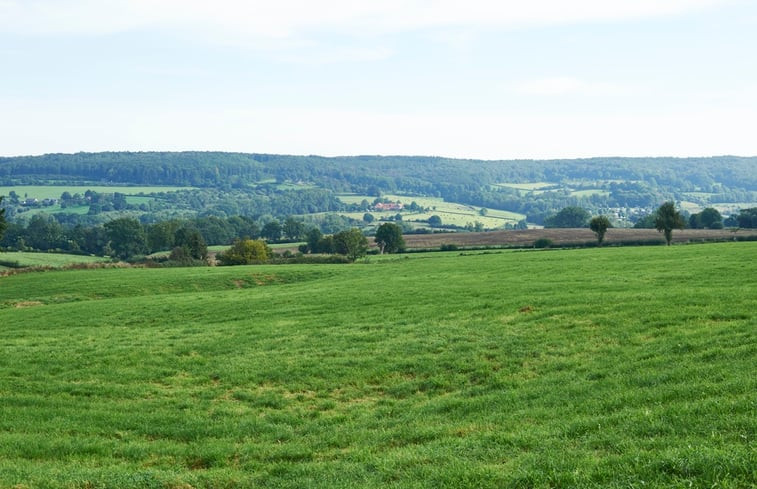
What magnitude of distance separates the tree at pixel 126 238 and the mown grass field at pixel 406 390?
10362 centimetres

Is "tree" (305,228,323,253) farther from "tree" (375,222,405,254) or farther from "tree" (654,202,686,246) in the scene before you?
"tree" (654,202,686,246)

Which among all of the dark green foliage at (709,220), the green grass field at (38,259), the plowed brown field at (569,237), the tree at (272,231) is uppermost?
the dark green foliage at (709,220)

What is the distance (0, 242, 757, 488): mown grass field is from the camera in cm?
1122

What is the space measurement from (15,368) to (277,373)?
9.03m

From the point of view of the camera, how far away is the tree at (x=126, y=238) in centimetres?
Answer: 13375

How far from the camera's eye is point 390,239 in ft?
366

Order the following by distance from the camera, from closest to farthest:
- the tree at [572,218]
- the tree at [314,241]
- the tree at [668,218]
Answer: the tree at [668,218] < the tree at [314,241] < the tree at [572,218]

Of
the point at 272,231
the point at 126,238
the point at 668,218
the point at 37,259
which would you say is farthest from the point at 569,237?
the point at 37,259

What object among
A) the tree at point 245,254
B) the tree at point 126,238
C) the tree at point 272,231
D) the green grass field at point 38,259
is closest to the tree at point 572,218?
the tree at point 272,231

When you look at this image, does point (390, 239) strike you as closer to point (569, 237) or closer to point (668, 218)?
point (569, 237)

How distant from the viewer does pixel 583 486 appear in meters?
9.38

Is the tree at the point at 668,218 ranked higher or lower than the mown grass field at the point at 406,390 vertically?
higher

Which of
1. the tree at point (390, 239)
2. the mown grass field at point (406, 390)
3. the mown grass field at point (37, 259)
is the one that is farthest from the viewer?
the tree at point (390, 239)

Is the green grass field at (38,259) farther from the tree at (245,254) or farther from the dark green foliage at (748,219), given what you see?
the dark green foliage at (748,219)
